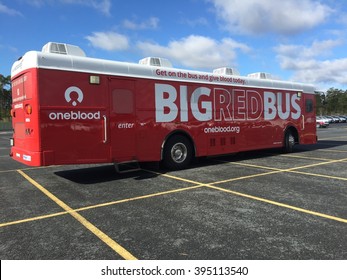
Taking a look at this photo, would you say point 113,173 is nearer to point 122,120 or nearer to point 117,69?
point 122,120

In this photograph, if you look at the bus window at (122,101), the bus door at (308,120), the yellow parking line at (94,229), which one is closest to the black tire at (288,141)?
the bus door at (308,120)

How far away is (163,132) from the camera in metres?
9.16

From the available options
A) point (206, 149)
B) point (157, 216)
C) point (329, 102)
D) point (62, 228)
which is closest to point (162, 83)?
point (206, 149)

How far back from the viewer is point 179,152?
9.74 m

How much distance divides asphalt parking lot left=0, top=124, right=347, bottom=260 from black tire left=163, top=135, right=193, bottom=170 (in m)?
0.39

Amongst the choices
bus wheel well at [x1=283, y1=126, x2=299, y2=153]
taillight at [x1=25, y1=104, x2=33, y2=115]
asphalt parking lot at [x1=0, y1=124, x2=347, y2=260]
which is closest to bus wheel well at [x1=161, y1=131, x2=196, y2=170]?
asphalt parking lot at [x1=0, y1=124, x2=347, y2=260]

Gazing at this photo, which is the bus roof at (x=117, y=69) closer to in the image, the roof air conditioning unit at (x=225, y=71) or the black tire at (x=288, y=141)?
the roof air conditioning unit at (x=225, y=71)

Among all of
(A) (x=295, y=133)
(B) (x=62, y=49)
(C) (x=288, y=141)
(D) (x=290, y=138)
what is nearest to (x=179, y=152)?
(B) (x=62, y=49)

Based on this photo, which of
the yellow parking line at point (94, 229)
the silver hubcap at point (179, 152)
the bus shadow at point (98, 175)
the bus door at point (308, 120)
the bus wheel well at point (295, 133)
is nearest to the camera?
the yellow parking line at point (94, 229)

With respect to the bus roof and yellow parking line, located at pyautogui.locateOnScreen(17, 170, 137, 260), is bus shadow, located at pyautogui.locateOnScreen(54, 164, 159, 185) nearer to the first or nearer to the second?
yellow parking line, located at pyautogui.locateOnScreen(17, 170, 137, 260)

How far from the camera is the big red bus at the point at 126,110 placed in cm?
721

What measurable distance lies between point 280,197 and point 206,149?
13.6ft

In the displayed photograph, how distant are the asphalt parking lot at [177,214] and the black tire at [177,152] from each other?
1.29 ft
